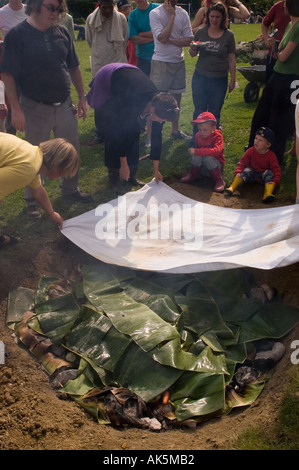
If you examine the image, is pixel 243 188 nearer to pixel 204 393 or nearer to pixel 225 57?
pixel 225 57

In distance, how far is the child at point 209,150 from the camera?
5.65 meters

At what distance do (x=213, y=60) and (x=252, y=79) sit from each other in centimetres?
304

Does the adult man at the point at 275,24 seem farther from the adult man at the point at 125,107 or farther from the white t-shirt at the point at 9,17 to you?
the white t-shirt at the point at 9,17

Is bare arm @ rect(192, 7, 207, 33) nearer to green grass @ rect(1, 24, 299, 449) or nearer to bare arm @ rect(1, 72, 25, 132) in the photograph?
green grass @ rect(1, 24, 299, 449)

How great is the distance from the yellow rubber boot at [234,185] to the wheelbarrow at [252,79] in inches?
158

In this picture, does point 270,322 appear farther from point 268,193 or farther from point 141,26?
point 141,26

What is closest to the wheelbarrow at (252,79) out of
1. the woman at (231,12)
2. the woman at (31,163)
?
the woman at (231,12)

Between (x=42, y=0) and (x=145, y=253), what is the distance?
103 inches

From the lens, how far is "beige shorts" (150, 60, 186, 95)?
6.66m

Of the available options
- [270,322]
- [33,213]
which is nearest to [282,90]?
[270,322]

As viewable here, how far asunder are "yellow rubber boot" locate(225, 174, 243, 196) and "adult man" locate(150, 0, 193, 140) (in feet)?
6.92

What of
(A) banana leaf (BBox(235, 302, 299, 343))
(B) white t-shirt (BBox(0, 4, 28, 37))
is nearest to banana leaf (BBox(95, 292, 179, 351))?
(A) banana leaf (BBox(235, 302, 299, 343))

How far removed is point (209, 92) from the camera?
6410 millimetres

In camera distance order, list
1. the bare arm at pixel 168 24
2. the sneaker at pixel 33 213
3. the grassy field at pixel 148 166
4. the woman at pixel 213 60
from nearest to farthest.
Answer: the sneaker at pixel 33 213 < the grassy field at pixel 148 166 < the woman at pixel 213 60 < the bare arm at pixel 168 24
